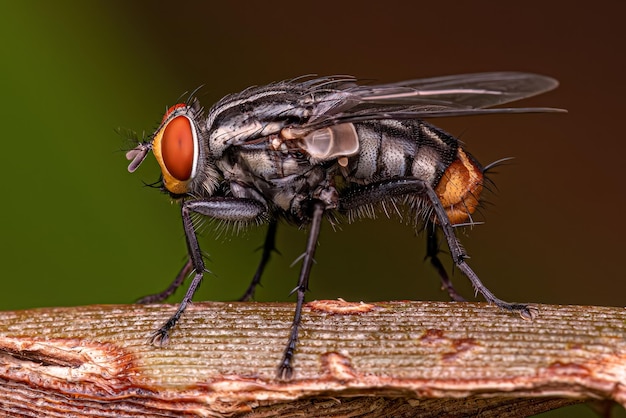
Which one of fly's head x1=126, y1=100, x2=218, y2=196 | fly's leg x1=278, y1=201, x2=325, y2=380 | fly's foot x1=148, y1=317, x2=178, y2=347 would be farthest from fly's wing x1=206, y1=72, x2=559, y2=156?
fly's foot x1=148, y1=317, x2=178, y2=347

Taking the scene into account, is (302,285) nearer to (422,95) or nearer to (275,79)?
(422,95)

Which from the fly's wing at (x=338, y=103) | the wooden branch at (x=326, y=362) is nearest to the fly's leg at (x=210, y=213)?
the fly's wing at (x=338, y=103)

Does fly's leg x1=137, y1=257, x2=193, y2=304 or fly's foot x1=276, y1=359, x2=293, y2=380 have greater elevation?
fly's leg x1=137, y1=257, x2=193, y2=304

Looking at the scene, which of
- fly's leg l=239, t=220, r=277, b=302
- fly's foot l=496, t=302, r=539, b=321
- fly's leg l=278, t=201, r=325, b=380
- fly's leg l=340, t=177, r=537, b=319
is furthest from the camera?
fly's leg l=239, t=220, r=277, b=302

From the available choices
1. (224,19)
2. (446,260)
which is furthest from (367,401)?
(224,19)

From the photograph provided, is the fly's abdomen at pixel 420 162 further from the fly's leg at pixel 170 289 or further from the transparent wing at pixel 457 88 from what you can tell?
the fly's leg at pixel 170 289

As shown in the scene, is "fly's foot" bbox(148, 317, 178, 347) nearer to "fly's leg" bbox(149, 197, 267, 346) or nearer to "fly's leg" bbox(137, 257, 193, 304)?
"fly's leg" bbox(149, 197, 267, 346)
